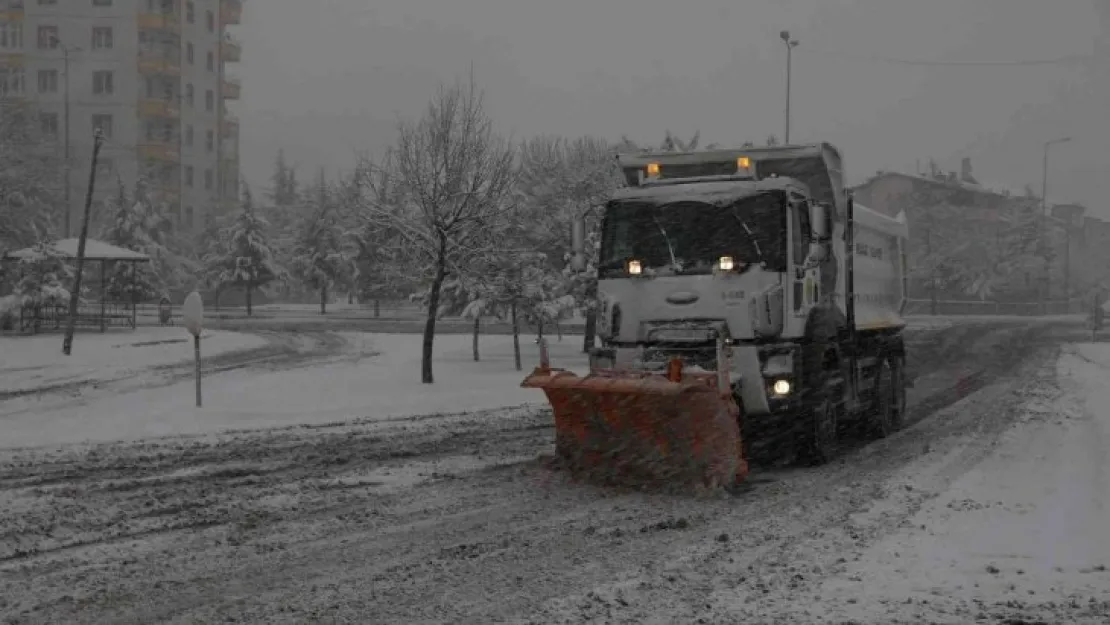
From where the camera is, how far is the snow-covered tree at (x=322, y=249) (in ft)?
228

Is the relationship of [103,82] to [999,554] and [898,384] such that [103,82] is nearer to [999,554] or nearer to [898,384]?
[898,384]

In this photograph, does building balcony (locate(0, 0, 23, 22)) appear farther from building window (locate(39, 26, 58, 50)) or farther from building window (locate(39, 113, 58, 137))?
building window (locate(39, 113, 58, 137))

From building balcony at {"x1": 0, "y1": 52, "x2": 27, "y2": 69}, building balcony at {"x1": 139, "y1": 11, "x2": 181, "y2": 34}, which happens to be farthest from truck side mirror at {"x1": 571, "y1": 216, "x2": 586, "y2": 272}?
building balcony at {"x1": 0, "y1": 52, "x2": 27, "y2": 69}

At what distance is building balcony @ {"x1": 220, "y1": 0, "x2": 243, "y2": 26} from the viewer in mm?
87012

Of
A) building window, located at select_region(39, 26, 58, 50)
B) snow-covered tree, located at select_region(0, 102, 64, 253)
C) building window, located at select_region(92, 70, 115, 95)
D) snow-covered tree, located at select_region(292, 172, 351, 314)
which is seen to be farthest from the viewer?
building window, located at select_region(92, 70, 115, 95)

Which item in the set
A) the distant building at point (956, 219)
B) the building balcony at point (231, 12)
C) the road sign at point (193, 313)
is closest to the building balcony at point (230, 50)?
the building balcony at point (231, 12)

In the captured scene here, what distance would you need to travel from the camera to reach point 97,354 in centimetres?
3030

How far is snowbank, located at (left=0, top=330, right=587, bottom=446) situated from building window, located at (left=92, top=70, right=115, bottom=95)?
55.6 m

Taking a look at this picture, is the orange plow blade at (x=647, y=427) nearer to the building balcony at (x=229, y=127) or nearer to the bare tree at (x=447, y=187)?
the bare tree at (x=447, y=187)

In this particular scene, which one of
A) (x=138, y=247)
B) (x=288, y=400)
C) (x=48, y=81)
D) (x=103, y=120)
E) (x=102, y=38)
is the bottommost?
(x=288, y=400)

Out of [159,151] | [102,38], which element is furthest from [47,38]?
[159,151]

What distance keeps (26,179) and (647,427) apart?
50.2 m

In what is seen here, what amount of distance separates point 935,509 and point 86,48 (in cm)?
8062

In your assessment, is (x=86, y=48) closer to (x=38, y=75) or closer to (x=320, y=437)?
(x=38, y=75)
